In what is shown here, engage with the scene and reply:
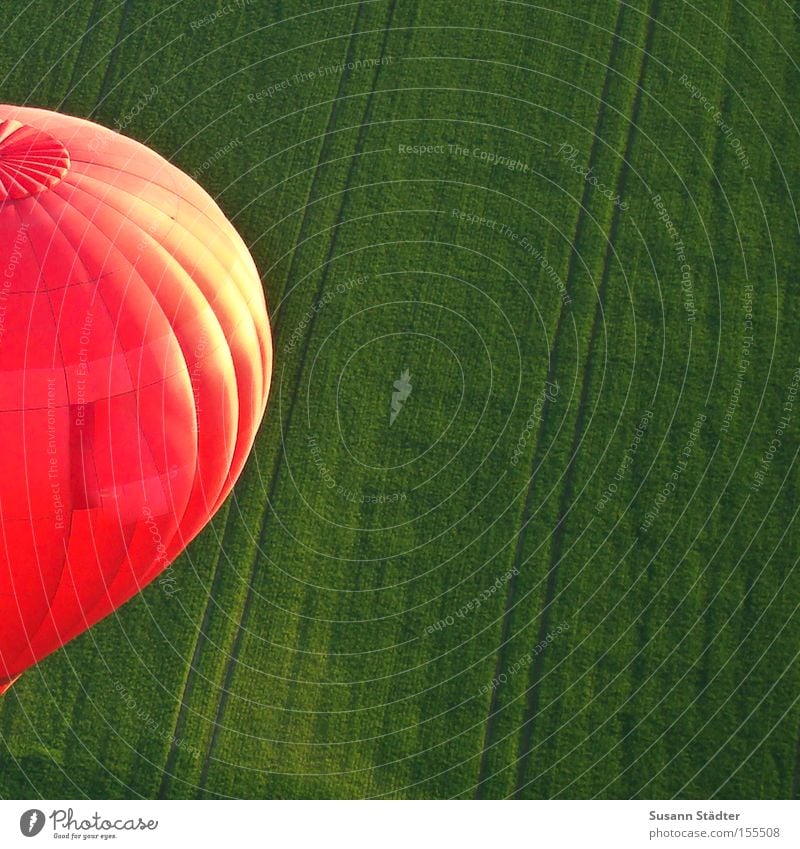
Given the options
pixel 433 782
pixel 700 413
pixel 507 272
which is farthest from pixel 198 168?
pixel 433 782

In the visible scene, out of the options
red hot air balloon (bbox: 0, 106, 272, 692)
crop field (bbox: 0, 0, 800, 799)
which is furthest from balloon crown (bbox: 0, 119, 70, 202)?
crop field (bbox: 0, 0, 800, 799)

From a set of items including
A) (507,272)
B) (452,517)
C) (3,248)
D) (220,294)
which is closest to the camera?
(3,248)

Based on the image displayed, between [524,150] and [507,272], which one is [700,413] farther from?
[524,150]
